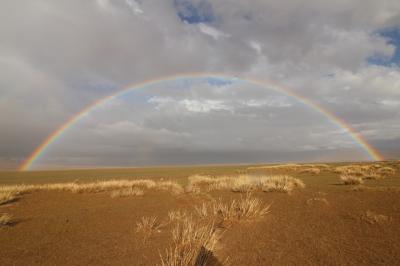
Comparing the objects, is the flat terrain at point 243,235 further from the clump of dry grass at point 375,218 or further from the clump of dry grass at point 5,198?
the clump of dry grass at point 5,198

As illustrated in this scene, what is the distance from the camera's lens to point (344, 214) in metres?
10.3

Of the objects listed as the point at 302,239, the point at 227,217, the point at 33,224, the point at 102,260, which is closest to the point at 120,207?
the point at 33,224

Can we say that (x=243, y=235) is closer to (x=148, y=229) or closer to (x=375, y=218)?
(x=148, y=229)

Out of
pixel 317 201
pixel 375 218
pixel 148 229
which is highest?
pixel 317 201

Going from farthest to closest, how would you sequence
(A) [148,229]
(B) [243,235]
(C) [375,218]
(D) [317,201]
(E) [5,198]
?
(E) [5,198] → (D) [317,201] → (A) [148,229] → (C) [375,218] → (B) [243,235]

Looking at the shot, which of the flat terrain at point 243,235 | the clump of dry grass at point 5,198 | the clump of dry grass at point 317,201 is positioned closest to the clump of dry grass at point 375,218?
the flat terrain at point 243,235

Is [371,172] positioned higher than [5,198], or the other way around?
[371,172]

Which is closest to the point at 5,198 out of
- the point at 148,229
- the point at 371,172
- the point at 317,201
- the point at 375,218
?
the point at 148,229

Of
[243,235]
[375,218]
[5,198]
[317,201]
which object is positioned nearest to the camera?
[243,235]

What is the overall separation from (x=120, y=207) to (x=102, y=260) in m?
7.02

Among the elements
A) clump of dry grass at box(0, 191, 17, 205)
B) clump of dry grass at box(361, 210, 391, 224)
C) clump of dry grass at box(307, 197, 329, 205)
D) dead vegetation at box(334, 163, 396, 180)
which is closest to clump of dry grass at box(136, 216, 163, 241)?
clump of dry grass at box(307, 197, 329, 205)

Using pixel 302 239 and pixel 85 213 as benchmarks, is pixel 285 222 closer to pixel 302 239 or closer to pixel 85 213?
pixel 302 239

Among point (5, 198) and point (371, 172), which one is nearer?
point (5, 198)

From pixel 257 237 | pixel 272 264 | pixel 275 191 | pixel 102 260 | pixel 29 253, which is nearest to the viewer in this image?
pixel 272 264
